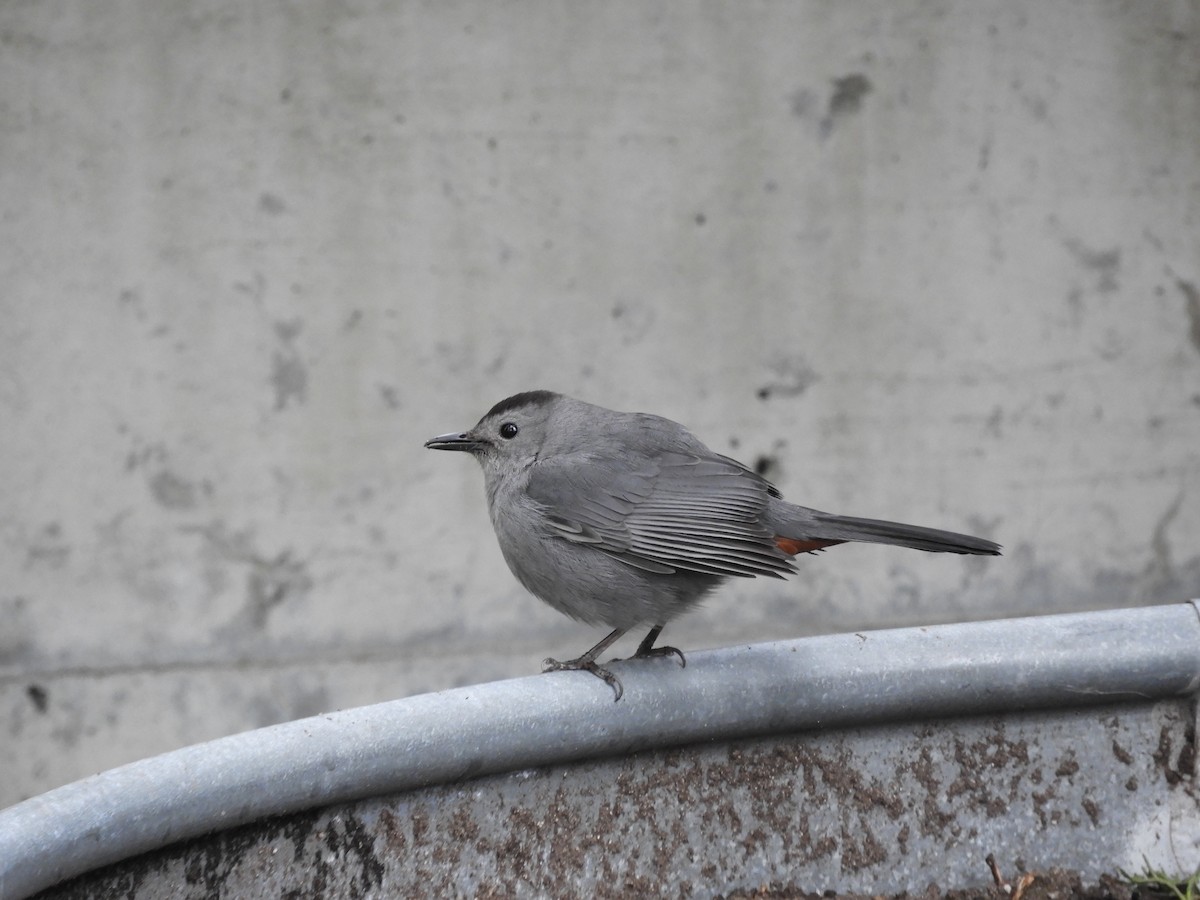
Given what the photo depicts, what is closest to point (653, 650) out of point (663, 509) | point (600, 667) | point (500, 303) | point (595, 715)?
point (663, 509)

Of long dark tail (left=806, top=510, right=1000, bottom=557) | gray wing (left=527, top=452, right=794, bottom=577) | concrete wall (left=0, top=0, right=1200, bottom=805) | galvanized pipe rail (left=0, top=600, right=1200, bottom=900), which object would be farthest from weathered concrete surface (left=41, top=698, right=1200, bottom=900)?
concrete wall (left=0, top=0, right=1200, bottom=805)

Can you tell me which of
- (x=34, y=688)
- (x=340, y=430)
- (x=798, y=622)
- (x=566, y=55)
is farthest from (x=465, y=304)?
(x=34, y=688)

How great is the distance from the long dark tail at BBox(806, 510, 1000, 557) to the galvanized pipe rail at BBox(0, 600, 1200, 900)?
42 cm

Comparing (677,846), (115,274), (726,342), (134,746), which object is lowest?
(134,746)

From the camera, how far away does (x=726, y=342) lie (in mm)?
4105

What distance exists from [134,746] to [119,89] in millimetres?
1944

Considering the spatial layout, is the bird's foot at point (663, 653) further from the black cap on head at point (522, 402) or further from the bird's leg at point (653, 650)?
the black cap on head at point (522, 402)

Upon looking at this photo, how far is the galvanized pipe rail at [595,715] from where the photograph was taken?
4.42 ft

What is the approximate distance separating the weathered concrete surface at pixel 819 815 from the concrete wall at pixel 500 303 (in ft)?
7.67

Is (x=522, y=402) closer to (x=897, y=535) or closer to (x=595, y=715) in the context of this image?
(x=897, y=535)

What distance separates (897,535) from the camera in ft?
7.68

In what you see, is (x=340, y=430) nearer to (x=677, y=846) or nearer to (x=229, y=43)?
(x=229, y=43)

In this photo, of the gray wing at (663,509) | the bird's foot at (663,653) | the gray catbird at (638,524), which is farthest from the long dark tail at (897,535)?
the bird's foot at (663,653)

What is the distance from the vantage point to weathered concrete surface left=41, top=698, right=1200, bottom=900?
1.60 metres
